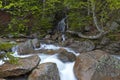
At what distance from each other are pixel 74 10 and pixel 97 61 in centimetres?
618

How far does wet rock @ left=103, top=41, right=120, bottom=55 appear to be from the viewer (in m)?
9.64

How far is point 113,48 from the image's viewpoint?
9.76 metres

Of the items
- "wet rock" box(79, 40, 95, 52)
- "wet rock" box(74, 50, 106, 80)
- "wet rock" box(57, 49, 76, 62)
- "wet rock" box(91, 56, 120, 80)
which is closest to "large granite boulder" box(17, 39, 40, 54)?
"wet rock" box(57, 49, 76, 62)

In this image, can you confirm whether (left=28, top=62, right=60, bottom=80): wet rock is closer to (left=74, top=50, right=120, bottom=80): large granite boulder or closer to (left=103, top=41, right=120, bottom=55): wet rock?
(left=74, top=50, right=120, bottom=80): large granite boulder

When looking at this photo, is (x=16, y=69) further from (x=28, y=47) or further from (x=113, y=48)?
(x=113, y=48)

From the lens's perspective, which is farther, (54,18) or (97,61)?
(54,18)

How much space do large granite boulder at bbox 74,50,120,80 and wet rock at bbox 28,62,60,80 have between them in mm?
777

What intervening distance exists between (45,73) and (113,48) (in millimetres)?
4157

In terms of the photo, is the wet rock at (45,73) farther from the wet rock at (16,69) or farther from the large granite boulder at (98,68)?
the large granite boulder at (98,68)

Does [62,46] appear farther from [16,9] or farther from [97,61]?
[16,9]

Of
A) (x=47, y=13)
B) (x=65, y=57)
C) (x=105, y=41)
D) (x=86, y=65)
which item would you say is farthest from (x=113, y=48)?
(x=47, y=13)

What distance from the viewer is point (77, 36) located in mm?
11500

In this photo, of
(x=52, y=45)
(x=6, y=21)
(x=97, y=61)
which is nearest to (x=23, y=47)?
(x=52, y=45)

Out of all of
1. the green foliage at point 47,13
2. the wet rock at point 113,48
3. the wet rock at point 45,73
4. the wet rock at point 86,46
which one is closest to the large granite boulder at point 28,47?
the wet rock at point 86,46
